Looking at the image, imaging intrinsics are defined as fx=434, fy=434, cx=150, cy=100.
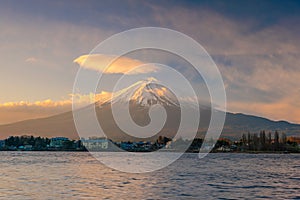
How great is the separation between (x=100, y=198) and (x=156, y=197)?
10.8ft

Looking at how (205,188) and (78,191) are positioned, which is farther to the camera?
(205,188)

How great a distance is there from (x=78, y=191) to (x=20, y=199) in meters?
4.76

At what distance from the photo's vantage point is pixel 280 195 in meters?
27.6

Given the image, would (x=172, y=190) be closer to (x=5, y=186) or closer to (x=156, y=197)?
(x=156, y=197)

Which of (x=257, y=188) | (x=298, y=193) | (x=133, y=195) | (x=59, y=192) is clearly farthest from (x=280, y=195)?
(x=59, y=192)

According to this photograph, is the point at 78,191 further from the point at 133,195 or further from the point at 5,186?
the point at 5,186

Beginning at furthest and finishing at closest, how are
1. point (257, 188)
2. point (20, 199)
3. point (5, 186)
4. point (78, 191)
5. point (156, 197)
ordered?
point (257, 188) → point (5, 186) → point (78, 191) → point (156, 197) → point (20, 199)

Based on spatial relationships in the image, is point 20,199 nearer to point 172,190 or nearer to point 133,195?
point 133,195

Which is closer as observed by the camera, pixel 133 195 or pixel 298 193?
pixel 133 195

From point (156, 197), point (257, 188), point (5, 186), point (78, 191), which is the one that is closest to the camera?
point (156, 197)

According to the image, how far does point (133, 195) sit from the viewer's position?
2566cm

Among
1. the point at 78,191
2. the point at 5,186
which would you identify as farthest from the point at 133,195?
the point at 5,186

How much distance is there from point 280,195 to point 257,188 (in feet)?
12.8

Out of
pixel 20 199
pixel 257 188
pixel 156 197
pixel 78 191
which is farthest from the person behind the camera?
pixel 257 188
